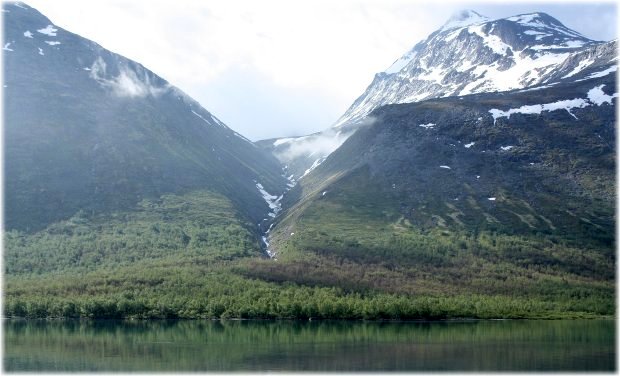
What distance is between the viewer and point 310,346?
9781 centimetres

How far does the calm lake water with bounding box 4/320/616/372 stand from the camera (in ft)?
268

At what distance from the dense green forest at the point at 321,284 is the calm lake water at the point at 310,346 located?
490 inches

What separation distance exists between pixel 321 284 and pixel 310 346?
69.2 meters

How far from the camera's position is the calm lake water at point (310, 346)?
81.6 meters

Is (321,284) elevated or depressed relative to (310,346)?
elevated

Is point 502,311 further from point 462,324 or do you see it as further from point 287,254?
point 287,254

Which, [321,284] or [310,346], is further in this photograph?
[321,284]

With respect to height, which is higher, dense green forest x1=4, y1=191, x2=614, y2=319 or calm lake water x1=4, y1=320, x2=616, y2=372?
dense green forest x1=4, y1=191, x2=614, y2=319

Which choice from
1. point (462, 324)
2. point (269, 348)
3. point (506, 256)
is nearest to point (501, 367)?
point (269, 348)

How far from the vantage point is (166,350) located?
3752 inches

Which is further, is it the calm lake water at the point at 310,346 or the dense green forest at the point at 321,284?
the dense green forest at the point at 321,284

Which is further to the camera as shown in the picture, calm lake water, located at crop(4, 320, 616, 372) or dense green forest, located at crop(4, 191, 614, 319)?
dense green forest, located at crop(4, 191, 614, 319)

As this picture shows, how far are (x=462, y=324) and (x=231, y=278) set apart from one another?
5786 centimetres

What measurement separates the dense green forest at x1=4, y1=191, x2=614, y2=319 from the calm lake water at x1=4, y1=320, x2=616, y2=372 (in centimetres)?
1244
